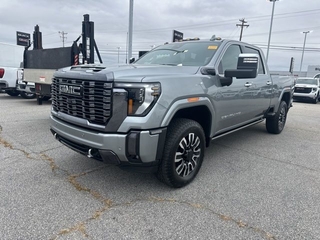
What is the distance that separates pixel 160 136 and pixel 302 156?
130 inches

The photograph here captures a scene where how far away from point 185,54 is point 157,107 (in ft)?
5.53

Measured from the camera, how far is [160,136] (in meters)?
2.64

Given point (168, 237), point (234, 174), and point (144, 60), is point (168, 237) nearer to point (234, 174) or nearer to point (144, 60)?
point (234, 174)

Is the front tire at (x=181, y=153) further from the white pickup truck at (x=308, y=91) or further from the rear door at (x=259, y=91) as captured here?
the white pickup truck at (x=308, y=91)

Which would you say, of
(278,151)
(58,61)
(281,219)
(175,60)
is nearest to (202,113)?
(175,60)

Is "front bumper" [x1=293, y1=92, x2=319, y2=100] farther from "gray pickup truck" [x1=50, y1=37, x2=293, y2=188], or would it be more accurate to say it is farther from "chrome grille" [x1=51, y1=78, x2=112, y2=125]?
"chrome grille" [x1=51, y1=78, x2=112, y2=125]

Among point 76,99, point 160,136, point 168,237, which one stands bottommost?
point 168,237

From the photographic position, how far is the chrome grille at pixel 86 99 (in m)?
2.58

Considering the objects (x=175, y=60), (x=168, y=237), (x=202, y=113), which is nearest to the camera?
(x=168, y=237)

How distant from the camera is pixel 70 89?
2.94 metres

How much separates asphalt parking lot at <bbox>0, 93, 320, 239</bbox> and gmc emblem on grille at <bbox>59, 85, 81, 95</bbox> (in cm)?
115

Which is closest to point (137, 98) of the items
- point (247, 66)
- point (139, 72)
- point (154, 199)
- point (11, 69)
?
point (139, 72)

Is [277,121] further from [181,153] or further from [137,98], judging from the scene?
[137,98]

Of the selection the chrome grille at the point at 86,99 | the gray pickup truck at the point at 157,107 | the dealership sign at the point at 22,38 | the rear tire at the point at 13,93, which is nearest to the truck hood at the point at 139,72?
the gray pickup truck at the point at 157,107
